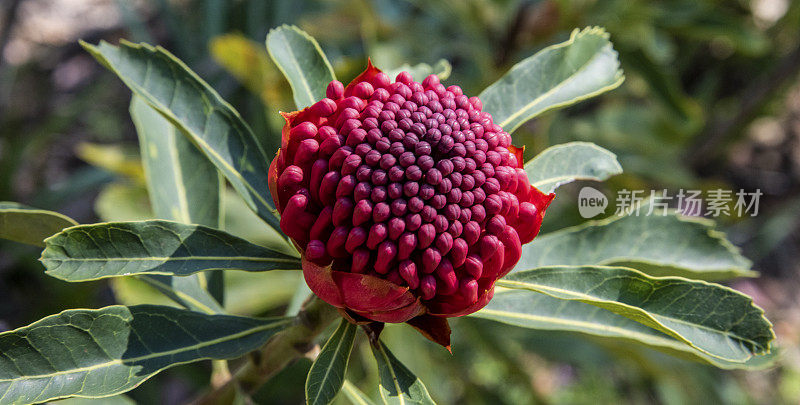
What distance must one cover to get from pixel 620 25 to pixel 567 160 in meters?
1.96

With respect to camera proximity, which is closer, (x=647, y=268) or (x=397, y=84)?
(x=397, y=84)

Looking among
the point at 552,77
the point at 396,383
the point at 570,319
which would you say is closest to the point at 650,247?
the point at 570,319

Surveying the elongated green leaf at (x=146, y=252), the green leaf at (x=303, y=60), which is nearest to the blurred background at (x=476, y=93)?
the green leaf at (x=303, y=60)

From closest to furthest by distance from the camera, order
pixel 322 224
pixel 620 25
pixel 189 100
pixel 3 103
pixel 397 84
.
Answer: pixel 322 224
pixel 397 84
pixel 189 100
pixel 620 25
pixel 3 103

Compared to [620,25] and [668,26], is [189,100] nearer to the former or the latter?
[620,25]

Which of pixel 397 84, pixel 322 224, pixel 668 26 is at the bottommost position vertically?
pixel 322 224

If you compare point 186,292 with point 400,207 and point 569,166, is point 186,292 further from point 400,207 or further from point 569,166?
point 569,166

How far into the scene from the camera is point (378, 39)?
10.6 ft

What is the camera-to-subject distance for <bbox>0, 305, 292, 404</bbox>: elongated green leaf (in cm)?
121

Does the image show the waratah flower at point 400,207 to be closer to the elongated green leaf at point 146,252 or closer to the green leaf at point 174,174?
the elongated green leaf at point 146,252

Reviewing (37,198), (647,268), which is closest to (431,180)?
(647,268)

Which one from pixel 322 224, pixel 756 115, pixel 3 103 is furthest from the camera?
pixel 3 103

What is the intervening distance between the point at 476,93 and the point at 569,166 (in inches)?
64.1

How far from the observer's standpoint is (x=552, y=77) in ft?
5.50
